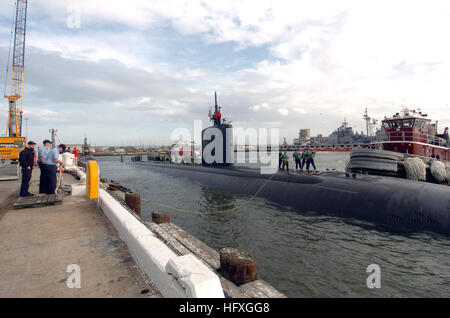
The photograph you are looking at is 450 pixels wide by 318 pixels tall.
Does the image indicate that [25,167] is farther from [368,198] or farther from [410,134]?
[410,134]

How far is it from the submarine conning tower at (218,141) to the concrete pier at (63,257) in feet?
42.3

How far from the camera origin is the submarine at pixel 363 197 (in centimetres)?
836

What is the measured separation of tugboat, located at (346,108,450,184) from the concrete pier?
1251 cm

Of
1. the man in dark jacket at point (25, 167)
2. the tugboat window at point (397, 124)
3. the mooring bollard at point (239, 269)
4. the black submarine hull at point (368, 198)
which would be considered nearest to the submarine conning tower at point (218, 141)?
the black submarine hull at point (368, 198)

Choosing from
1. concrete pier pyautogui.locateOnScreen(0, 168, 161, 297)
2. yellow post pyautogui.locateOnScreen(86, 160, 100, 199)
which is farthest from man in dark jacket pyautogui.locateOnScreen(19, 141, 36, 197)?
yellow post pyautogui.locateOnScreen(86, 160, 100, 199)

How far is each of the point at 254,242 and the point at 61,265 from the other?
5375 millimetres

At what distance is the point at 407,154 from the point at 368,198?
6.62 m

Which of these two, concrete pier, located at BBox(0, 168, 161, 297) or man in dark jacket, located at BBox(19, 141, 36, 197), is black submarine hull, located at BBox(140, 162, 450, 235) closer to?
concrete pier, located at BBox(0, 168, 161, 297)

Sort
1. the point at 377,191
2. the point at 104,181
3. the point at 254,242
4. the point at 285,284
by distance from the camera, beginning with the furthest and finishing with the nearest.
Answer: the point at 104,181
the point at 377,191
the point at 254,242
the point at 285,284

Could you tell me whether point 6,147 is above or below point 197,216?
above

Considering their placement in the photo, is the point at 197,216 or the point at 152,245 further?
the point at 197,216
